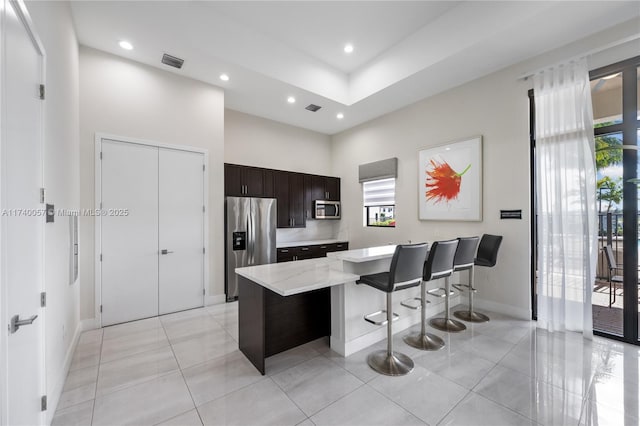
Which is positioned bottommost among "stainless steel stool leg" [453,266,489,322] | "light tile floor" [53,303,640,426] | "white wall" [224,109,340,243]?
"light tile floor" [53,303,640,426]

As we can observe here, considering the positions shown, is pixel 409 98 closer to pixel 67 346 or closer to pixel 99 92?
pixel 99 92

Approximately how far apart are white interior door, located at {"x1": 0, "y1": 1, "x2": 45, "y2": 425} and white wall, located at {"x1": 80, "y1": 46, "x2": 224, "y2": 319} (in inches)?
71.3

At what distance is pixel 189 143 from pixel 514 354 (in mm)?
4677

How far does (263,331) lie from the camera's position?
2221mm

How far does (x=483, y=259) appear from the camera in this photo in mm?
3490

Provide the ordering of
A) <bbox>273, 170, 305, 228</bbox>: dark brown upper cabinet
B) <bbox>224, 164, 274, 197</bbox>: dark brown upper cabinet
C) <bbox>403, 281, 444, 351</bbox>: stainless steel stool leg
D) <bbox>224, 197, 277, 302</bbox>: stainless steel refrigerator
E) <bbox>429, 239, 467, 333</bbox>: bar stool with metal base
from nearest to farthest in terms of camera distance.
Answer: <bbox>403, 281, 444, 351</bbox>: stainless steel stool leg
<bbox>429, 239, 467, 333</bbox>: bar stool with metal base
<bbox>224, 197, 277, 302</bbox>: stainless steel refrigerator
<bbox>224, 164, 274, 197</bbox>: dark brown upper cabinet
<bbox>273, 170, 305, 228</bbox>: dark brown upper cabinet

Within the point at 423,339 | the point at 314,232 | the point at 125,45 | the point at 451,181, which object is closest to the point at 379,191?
the point at 451,181

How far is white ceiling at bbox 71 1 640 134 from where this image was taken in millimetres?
2736

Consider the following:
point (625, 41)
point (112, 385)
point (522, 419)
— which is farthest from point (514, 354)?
point (112, 385)

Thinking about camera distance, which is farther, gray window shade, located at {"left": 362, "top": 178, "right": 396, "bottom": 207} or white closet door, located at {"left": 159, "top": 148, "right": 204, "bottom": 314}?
gray window shade, located at {"left": 362, "top": 178, "right": 396, "bottom": 207}

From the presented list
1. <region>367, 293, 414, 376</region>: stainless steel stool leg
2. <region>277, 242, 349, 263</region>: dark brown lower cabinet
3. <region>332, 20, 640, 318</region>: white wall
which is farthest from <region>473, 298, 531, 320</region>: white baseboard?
<region>277, 242, 349, 263</region>: dark brown lower cabinet

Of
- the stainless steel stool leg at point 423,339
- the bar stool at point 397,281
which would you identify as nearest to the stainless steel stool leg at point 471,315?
the stainless steel stool leg at point 423,339

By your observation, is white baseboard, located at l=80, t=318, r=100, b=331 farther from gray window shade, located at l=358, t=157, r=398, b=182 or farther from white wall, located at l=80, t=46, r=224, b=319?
gray window shade, located at l=358, t=157, r=398, b=182

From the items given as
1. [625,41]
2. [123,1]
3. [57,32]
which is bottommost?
[57,32]
